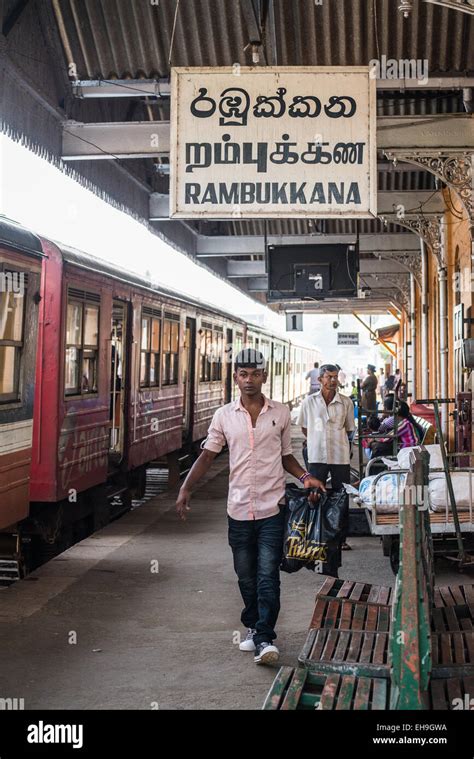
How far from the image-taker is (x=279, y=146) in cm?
690

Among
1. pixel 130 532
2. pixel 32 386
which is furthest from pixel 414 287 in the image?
pixel 32 386

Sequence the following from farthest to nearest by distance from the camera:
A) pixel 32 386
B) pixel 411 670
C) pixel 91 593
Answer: pixel 32 386 < pixel 91 593 < pixel 411 670

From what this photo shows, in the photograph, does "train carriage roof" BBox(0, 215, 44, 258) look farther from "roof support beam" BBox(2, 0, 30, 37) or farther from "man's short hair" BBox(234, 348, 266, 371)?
"roof support beam" BBox(2, 0, 30, 37)

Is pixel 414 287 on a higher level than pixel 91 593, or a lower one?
higher

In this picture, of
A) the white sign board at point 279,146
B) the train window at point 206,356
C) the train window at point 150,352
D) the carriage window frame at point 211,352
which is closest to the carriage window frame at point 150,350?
the train window at point 150,352

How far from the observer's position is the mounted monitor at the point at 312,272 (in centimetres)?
1516

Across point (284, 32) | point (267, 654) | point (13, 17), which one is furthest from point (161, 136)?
point (267, 654)

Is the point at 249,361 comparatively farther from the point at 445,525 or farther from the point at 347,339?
the point at 347,339

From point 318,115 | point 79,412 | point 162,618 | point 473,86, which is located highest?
point 473,86

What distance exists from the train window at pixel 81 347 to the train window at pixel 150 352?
2157 mm

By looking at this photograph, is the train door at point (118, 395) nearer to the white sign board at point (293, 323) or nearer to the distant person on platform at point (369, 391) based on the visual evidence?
the distant person on platform at point (369, 391)

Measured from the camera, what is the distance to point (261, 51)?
9.45m
